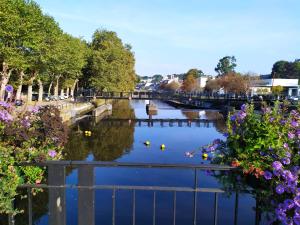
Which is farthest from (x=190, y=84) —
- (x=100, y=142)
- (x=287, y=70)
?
(x=100, y=142)

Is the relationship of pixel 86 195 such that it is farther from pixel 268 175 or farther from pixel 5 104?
pixel 268 175

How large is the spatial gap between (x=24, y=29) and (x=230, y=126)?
37.4m

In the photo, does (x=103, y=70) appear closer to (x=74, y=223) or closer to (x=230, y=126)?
(x=74, y=223)

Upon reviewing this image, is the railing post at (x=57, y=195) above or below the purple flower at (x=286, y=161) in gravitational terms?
below

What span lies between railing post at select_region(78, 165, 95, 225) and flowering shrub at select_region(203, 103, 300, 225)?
1.45m

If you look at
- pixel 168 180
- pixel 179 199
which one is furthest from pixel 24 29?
pixel 179 199

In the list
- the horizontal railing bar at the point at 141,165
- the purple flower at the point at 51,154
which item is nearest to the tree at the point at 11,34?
the purple flower at the point at 51,154

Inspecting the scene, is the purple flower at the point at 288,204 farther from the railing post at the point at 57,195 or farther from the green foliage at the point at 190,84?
the green foliage at the point at 190,84

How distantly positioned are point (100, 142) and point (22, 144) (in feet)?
106

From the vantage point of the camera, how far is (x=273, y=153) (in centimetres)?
364

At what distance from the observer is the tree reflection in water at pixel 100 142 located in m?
29.4

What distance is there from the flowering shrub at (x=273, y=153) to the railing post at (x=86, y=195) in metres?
1.45

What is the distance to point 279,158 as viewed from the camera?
3.58 metres

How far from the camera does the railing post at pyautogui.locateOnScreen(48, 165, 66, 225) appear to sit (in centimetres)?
399
